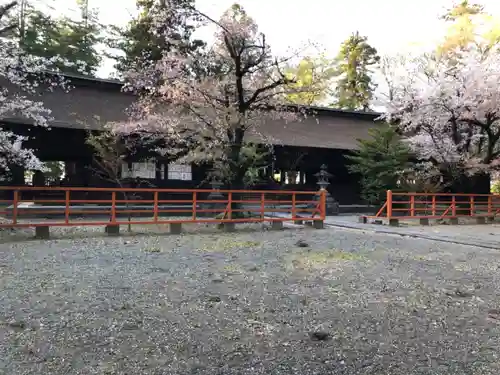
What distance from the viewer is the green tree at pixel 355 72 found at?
34531 millimetres

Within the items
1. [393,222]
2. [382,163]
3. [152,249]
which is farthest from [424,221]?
→ [152,249]

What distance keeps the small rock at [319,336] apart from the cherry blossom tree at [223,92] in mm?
8301

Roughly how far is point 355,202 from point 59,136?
13449 millimetres

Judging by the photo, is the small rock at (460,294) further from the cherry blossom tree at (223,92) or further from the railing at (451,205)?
the railing at (451,205)

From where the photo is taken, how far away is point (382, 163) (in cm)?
1605

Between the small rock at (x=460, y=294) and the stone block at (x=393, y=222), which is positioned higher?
the stone block at (x=393, y=222)

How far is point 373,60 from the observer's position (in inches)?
1377

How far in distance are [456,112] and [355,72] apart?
2079 centimetres

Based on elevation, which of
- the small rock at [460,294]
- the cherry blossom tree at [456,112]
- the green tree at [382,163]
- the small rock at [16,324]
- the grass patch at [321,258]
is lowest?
the small rock at [460,294]

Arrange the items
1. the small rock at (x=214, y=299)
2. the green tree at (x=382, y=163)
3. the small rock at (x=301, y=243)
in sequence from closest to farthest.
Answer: the small rock at (x=214, y=299), the small rock at (x=301, y=243), the green tree at (x=382, y=163)

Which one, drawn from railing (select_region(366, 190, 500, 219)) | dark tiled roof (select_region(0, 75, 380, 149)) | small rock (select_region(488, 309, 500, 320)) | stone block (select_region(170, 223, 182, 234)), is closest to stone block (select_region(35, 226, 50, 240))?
stone block (select_region(170, 223, 182, 234))

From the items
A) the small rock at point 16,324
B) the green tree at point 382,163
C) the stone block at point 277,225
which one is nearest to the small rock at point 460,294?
the small rock at point 16,324

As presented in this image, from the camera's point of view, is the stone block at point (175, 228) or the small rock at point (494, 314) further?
the stone block at point (175, 228)

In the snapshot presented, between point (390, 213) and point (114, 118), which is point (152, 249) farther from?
point (114, 118)
